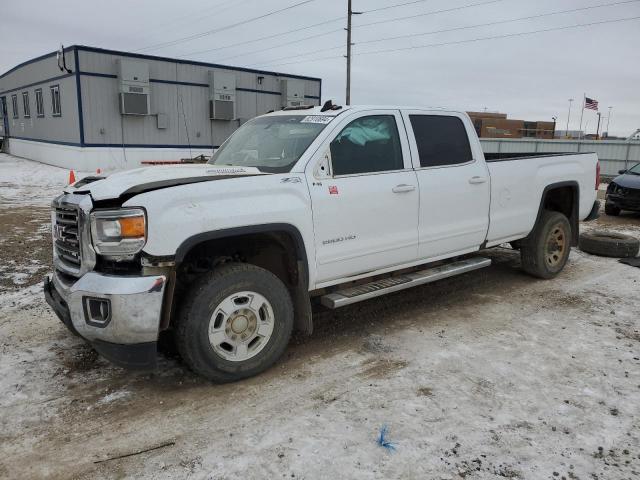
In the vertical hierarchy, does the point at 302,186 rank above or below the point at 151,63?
below

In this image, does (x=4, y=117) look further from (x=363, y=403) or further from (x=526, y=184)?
(x=363, y=403)

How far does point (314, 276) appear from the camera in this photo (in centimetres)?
404

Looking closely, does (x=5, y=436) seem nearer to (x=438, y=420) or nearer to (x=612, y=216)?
(x=438, y=420)

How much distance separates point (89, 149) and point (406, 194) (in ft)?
61.8

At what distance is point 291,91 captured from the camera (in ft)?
85.1

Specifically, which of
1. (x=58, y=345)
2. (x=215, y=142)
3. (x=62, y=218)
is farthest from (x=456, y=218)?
(x=215, y=142)

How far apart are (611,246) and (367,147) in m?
5.26

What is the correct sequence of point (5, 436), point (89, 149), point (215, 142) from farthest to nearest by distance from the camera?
point (215, 142) → point (89, 149) → point (5, 436)

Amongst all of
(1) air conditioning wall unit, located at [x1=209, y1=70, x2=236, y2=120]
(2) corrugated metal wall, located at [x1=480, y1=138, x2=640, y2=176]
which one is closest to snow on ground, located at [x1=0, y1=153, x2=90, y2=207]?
(1) air conditioning wall unit, located at [x1=209, y1=70, x2=236, y2=120]

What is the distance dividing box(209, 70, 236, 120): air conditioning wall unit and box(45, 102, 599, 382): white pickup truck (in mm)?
19318

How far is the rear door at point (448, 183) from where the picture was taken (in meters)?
4.78

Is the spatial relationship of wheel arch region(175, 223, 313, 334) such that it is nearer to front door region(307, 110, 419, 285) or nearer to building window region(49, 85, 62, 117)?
front door region(307, 110, 419, 285)

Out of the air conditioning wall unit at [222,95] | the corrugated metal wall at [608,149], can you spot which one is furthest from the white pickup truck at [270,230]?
the corrugated metal wall at [608,149]

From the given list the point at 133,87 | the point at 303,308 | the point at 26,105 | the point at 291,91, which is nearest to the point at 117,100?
the point at 133,87
